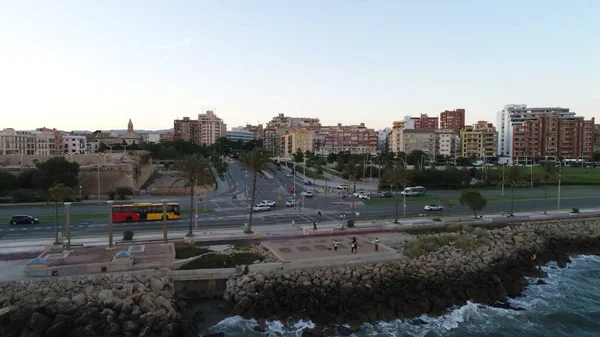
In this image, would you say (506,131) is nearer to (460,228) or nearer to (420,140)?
(420,140)

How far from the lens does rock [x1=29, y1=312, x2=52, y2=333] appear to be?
20953mm

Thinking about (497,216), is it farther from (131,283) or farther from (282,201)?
(131,283)

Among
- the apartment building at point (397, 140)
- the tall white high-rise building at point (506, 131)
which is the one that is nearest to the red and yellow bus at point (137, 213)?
the apartment building at point (397, 140)

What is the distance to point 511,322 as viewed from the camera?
25.5 meters

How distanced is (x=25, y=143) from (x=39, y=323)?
376 feet

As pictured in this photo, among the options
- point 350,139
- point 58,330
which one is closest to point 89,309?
point 58,330

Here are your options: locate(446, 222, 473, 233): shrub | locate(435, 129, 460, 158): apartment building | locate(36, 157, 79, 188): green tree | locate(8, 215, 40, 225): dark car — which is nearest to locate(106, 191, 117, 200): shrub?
locate(36, 157, 79, 188): green tree

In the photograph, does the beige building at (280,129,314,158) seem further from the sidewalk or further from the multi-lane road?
the sidewalk

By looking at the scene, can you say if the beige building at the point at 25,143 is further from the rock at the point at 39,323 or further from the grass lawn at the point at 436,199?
the rock at the point at 39,323

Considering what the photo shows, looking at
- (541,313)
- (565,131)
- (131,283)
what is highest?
(565,131)

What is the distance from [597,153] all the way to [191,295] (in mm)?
162901

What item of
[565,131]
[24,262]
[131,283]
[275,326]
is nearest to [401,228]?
[275,326]

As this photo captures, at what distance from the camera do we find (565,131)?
14175cm

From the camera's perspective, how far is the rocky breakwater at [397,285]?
25.2 metres
